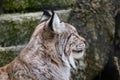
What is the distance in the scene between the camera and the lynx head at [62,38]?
5828 millimetres

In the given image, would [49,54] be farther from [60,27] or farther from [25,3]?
[25,3]

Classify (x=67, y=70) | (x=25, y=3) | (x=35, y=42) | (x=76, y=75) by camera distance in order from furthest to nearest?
(x=25, y=3), (x=76, y=75), (x=67, y=70), (x=35, y=42)

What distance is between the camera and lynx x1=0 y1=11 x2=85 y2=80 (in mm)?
5773

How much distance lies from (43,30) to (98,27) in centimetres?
305

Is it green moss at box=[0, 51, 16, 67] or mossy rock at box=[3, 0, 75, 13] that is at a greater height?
mossy rock at box=[3, 0, 75, 13]

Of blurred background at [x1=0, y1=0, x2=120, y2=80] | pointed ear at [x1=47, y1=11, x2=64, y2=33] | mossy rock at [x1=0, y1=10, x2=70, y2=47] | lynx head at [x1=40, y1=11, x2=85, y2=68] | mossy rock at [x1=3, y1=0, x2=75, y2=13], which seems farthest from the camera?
mossy rock at [x1=3, y1=0, x2=75, y2=13]

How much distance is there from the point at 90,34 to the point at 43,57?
3056 millimetres


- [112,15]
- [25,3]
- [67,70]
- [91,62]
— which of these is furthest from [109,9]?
[67,70]

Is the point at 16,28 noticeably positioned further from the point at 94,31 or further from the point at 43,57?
the point at 43,57

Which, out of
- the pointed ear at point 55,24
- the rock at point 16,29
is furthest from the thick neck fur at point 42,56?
the rock at point 16,29

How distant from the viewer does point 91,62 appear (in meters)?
8.83

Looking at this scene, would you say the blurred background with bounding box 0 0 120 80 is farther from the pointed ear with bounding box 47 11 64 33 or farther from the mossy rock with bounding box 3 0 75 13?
the pointed ear with bounding box 47 11 64 33

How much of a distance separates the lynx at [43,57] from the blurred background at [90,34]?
8.86 ft

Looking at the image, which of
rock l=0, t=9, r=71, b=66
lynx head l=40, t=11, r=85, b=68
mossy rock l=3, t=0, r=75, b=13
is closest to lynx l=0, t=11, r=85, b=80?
lynx head l=40, t=11, r=85, b=68
